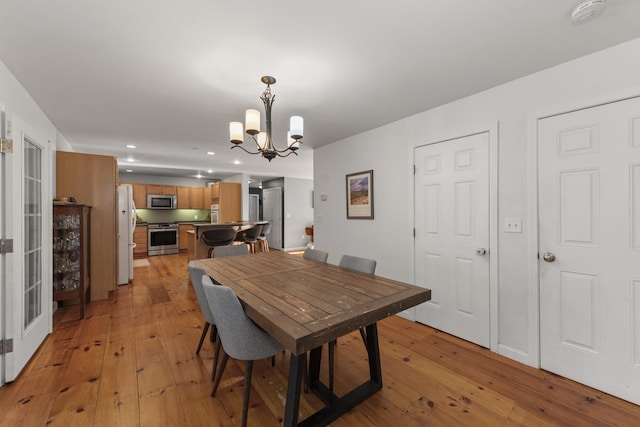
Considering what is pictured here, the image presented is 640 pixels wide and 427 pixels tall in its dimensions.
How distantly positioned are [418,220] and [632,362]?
1755 millimetres

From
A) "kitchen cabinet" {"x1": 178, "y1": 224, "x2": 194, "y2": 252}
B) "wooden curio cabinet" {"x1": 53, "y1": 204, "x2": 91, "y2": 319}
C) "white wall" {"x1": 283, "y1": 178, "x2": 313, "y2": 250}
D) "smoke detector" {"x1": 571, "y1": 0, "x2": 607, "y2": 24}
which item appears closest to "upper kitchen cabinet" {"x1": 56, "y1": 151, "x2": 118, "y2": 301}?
"wooden curio cabinet" {"x1": 53, "y1": 204, "x2": 91, "y2": 319}

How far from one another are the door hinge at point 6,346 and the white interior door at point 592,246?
393 centimetres

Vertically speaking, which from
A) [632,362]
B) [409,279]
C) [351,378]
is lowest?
[351,378]

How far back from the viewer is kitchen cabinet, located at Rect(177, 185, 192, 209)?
25.6 ft

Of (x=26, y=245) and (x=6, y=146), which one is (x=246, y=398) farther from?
(x=6, y=146)

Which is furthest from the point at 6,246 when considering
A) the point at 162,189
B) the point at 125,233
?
the point at 162,189

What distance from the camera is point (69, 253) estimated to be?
3088mm

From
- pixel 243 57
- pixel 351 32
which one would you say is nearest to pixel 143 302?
pixel 243 57

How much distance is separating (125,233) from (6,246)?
277 cm

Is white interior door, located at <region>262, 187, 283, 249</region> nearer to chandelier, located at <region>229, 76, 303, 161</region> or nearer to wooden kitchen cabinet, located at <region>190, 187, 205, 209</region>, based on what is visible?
wooden kitchen cabinet, located at <region>190, 187, 205, 209</region>

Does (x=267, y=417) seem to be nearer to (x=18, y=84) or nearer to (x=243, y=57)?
(x=243, y=57)

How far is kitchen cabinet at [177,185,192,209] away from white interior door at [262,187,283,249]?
227 centimetres

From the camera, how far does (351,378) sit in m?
1.96

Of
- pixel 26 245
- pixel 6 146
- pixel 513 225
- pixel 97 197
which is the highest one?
pixel 6 146
